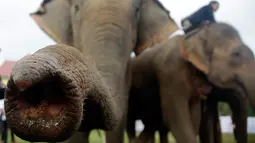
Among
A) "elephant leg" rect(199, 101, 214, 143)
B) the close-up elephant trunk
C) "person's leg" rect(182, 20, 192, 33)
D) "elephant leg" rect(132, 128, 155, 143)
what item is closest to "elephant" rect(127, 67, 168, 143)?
"elephant leg" rect(132, 128, 155, 143)

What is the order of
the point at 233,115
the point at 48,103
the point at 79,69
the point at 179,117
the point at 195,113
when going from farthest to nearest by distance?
the point at 233,115
the point at 195,113
the point at 179,117
the point at 79,69
the point at 48,103

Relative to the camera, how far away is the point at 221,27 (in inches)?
167

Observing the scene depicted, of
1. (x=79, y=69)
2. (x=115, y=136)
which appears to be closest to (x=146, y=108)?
(x=115, y=136)

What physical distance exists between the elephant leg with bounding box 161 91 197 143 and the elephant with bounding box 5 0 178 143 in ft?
2.05

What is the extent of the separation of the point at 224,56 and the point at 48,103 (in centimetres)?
307

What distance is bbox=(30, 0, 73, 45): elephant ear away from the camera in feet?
9.71

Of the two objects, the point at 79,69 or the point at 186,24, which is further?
the point at 186,24

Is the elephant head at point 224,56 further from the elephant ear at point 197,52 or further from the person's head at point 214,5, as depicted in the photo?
the person's head at point 214,5

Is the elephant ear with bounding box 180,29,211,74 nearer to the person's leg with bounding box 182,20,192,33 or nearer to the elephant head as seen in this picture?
the elephant head

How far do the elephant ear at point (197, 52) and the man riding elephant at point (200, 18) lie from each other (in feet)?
Answer: 1.15

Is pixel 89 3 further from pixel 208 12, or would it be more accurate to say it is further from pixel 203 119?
pixel 203 119

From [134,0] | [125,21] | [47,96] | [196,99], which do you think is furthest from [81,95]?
[196,99]

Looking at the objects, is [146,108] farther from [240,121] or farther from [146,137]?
[240,121]

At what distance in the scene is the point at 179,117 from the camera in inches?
141
